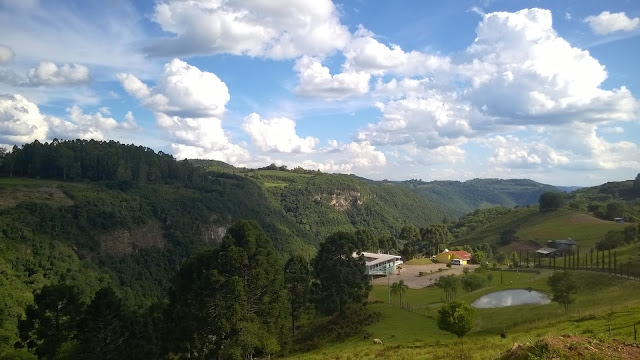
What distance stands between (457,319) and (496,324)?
15116 mm

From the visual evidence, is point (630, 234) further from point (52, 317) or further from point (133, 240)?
point (133, 240)

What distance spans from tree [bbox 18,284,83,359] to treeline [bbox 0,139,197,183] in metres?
104

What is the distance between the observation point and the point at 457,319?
28484 mm

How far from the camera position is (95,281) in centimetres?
8406

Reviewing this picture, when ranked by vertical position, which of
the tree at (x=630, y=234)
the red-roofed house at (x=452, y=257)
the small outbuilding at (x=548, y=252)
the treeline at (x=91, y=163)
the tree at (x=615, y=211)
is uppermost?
the treeline at (x=91, y=163)

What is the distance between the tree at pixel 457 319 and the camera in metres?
28.4

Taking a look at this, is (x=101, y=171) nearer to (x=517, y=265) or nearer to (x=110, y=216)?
(x=110, y=216)

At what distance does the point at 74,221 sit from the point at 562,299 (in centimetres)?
9659

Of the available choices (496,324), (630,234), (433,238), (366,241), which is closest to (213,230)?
(366,241)

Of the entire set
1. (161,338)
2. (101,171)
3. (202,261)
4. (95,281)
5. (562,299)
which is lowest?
(95,281)

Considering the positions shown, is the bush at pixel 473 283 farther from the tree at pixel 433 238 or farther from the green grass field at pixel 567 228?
the green grass field at pixel 567 228

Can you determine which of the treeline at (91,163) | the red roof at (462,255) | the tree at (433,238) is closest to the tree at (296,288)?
the red roof at (462,255)

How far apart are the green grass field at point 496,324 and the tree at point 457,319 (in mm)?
969

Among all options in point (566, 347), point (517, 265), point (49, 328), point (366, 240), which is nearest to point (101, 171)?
point (366, 240)
